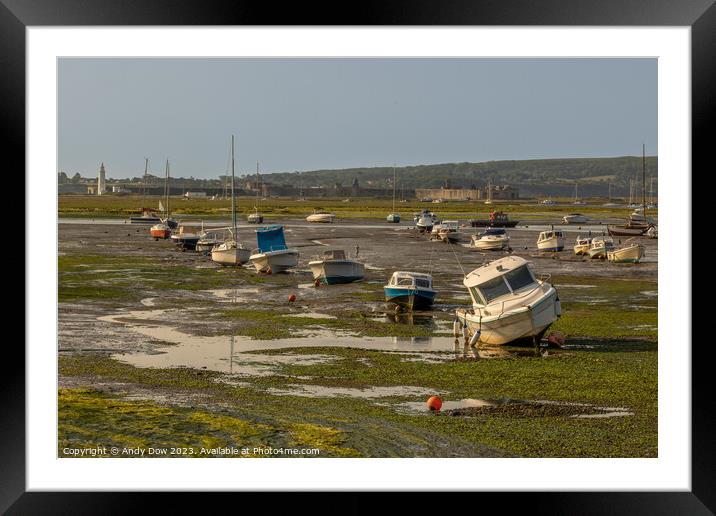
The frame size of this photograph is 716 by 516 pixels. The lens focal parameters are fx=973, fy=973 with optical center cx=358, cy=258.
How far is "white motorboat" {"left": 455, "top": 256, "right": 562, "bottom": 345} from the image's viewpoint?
19062 mm

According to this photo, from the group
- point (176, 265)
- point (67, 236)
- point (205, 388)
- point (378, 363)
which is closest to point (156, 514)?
point (205, 388)

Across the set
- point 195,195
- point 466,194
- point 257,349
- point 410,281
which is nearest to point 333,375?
point 257,349

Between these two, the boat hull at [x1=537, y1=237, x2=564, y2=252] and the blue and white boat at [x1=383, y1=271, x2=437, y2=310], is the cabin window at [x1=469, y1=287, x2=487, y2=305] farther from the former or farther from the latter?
the boat hull at [x1=537, y1=237, x2=564, y2=252]

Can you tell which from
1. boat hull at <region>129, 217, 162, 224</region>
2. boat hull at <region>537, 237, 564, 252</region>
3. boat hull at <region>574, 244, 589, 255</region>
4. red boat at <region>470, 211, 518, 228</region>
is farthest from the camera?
boat hull at <region>129, 217, 162, 224</region>

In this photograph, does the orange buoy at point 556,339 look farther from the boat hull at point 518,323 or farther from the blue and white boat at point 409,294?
the blue and white boat at point 409,294

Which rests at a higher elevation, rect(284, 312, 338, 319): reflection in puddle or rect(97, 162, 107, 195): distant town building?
rect(97, 162, 107, 195): distant town building

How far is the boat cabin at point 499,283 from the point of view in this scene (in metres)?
19.9

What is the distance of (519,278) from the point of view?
66.1ft

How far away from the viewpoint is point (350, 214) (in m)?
86.8

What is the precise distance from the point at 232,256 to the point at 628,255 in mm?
15783

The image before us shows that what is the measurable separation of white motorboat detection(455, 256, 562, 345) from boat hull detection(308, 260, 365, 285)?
38.7 ft

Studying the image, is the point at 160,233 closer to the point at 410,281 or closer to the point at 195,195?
the point at 410,281

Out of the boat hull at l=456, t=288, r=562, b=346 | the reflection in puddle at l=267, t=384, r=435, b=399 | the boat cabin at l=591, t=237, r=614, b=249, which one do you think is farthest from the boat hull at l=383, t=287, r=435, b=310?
the boat cabin at l=591, t=237, r=614, b=249
